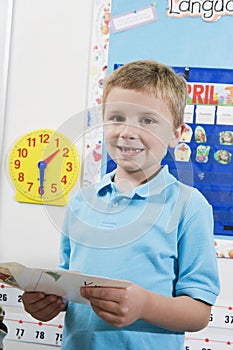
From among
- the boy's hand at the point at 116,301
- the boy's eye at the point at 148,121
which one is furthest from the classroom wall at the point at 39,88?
the boy's hand at the point at 116,301

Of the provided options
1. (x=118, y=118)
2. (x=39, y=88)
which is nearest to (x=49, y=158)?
(x=39, y=88)

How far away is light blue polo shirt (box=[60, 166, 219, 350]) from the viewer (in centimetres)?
97

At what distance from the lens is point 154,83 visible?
108cm

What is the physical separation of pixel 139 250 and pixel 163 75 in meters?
0.35

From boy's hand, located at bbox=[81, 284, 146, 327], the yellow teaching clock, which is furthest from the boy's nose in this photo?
the yellow teaching clock

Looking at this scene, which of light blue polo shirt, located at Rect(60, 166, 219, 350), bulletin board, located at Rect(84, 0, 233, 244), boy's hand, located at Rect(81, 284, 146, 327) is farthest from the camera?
bulletin board, located at Rect(84, 0, 233, 244)

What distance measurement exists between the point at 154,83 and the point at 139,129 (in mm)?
107

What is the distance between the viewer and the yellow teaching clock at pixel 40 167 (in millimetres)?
1436

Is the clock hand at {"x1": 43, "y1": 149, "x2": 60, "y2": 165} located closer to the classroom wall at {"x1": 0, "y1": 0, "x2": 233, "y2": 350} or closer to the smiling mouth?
the classroom wall at {"x1": 0, "y1": 0, "x2": 233, "y2": 350}

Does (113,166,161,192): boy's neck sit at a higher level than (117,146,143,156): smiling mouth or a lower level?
lower

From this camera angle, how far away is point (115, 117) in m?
1.06

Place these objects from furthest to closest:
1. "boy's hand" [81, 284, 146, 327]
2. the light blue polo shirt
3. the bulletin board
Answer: the bulletin board, the light blue polo shirt, "boy's hand" [81, 284, 146, 327]

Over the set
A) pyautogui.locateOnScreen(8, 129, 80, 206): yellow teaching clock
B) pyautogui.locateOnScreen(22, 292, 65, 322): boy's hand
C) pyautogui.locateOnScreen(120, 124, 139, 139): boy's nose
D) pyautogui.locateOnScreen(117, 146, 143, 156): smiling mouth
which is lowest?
pyautogui.locateOnScreen(22, 292, 65, 322): boy's hand

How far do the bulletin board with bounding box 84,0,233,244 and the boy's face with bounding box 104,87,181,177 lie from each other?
1.04 feet
